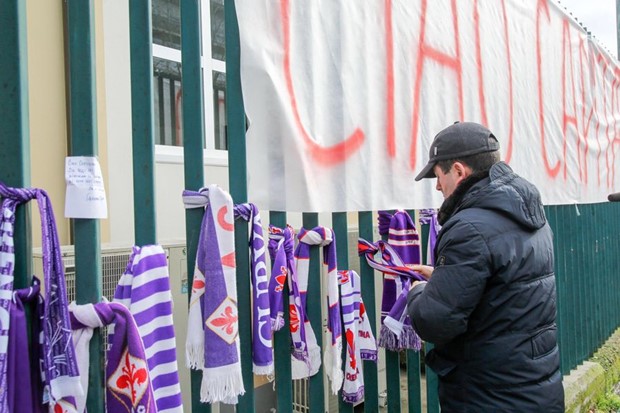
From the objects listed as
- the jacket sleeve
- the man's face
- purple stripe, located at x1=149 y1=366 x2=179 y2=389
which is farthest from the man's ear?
purple stripe, located at x1=149 y1=366 x2=179 y2=389

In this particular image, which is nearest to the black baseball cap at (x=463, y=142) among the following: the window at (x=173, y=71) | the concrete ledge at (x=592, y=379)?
the window at (x=173, y=71)

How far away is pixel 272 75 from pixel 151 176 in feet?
2.02

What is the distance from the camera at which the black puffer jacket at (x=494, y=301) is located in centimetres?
195

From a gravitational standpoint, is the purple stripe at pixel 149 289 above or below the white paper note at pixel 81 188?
below

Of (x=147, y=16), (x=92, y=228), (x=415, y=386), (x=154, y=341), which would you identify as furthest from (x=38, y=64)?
(x=415, y=386)

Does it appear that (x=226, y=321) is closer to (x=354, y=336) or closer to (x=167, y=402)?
(x=167, y=402)

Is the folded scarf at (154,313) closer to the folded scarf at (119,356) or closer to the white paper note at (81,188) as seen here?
the folded scarf at (119,356)

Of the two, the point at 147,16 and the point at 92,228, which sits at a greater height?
the point at 147,16

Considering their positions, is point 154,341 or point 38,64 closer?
point 154,341

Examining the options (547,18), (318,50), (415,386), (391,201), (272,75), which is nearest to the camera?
(272,75)

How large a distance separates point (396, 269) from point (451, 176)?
564 millimetres

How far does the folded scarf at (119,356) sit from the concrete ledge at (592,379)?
12.0 feet

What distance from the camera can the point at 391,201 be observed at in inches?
102

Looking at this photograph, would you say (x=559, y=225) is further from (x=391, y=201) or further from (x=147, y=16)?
(x=147, y=16)
